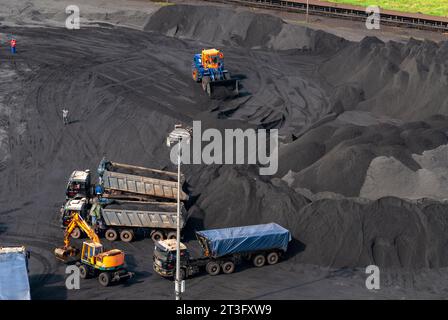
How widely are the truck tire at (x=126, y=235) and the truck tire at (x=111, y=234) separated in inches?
12.3

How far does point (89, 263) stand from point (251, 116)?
2587cm

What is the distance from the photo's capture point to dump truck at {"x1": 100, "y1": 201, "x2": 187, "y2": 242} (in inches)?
1660

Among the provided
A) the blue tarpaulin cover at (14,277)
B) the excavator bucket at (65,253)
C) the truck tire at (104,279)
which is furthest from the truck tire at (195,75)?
the blue tarpaulin cover at (14,277)

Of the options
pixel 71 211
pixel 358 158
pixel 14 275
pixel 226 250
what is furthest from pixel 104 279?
pixel 358 158

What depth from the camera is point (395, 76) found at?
6362cm

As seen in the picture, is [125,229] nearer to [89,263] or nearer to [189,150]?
[89,263]

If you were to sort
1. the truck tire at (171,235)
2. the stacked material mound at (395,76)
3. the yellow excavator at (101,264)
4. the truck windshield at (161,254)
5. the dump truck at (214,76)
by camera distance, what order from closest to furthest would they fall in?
1. the yellow excavator at (101,264)
2. the truck windshield at (161,254)
3. the truck tire at (171,235)
4. the stacked material mound at (395,76)
5. the dump truck at (214,76)

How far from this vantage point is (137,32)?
3182 inches

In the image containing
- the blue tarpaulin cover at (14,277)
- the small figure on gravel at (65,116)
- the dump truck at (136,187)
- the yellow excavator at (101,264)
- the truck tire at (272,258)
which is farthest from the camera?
the small figure on gravel at (65,116)

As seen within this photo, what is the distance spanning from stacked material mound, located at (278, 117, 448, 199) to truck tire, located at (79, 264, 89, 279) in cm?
1373

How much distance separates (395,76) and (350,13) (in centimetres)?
2589

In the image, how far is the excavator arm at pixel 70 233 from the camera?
3969 cm

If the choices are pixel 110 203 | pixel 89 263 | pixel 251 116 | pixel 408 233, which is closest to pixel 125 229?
pixel 110 203

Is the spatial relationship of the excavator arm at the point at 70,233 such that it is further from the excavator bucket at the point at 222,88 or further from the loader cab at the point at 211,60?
the loader cab at the point at 211,60
